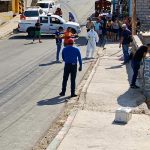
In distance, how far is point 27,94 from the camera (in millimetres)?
16250

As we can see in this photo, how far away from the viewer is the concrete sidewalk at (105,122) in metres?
10.8

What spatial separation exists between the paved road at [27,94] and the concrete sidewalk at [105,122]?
672 millimetres

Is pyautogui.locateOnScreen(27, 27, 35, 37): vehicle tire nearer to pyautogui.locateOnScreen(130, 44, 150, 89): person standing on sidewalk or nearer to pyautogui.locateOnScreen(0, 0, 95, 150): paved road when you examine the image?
pyautogui.locateOnScreen(0, 0, 95, 150): paved road

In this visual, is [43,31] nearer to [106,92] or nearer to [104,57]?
[104,57]

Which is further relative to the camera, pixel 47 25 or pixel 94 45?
pixel 47 25

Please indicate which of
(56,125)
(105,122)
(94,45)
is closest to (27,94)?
(56,125)

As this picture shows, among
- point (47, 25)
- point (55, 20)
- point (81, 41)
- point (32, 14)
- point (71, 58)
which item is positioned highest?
point (32, 14)

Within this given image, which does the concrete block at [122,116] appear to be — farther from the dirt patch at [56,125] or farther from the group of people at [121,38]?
the group of people at [121,38]

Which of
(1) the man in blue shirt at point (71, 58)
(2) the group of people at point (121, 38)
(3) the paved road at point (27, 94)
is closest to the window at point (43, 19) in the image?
(2) the group of people at point (121, 38)

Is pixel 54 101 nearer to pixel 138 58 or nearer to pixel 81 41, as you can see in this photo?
pixel 138 58

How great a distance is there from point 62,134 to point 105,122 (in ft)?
5.35

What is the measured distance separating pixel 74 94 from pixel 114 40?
1786 centimetres

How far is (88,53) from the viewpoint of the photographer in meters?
25.5

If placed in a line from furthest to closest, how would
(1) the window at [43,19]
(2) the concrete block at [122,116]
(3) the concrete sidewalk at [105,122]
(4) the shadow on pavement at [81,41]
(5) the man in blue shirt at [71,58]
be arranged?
(1) the window at [43,19] < (4) the shadow on pavement at [81,41] < (5) the man in blue shirt at [71,58] < (2) the concrete block at [122,116] < (3) the concrete sidewalk at [105,122]
